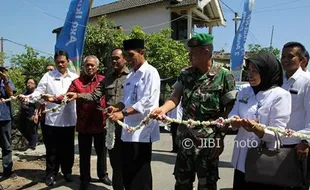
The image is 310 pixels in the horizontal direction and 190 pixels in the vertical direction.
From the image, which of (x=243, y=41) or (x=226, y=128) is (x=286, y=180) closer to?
(x=226, y=128)

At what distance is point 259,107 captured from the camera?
273 centimetres

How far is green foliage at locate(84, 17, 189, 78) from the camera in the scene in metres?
15.8

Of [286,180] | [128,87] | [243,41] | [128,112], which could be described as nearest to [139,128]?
[128,112]

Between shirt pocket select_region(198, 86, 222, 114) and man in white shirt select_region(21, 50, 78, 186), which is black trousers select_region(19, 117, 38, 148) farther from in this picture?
shirt pocket select_region(198, 86, 222, 114)

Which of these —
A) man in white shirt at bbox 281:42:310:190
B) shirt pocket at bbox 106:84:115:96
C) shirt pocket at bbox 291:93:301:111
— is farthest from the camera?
shirt pocket at bbox 106:84:115:96

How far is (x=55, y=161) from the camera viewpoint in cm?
521

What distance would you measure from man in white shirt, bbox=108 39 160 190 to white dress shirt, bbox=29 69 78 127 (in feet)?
5.58

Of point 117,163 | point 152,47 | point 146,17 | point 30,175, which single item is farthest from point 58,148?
point 146,17

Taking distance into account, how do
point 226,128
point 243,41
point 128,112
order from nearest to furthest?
point 226,128
point 128,112
point 243,41

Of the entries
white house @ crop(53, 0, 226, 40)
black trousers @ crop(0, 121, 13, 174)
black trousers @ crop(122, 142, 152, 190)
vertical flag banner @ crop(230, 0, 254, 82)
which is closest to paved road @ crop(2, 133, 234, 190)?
black trousers @ crop(0, 121, 13, 174)

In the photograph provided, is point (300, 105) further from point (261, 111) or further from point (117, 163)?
point (117, 163)

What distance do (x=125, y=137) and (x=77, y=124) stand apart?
1491 mm

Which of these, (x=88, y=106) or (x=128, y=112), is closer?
(x=128, y=112)

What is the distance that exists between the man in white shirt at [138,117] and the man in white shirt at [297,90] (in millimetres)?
1339
